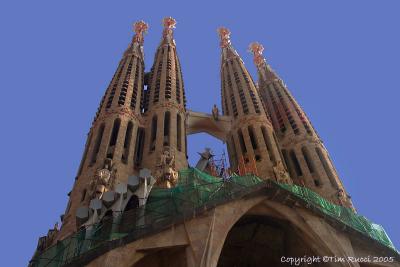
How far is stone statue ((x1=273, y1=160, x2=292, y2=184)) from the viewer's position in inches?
1092

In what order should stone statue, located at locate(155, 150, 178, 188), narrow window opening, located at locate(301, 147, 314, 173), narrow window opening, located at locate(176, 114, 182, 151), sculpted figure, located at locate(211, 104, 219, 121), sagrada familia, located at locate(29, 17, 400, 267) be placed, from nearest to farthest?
1. sagrada familia, located at locate(29, 17, 400, 267)
2. stone statue, located at locate(155, 150, 178, 188)
3. narrow window opening, located at locate(176, 114, 182, 151)
4. narrow window opening, located at locate(301, 147, 314, 173)
5. sculpted figure, located at locate(211, 104, 219, 121)

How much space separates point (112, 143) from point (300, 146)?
13.0 m

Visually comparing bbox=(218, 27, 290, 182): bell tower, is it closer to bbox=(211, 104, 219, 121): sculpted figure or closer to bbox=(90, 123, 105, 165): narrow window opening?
bbox=(211, 104, 219, 121): sculpted figure

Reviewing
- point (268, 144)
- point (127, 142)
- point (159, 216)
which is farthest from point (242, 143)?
point (159, 216)

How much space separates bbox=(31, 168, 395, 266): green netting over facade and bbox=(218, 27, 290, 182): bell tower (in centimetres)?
663

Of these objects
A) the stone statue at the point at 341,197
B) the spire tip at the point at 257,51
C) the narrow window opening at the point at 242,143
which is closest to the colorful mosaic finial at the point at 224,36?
the spire tip at the point at 257,51

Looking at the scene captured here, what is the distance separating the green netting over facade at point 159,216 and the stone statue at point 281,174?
4.65m

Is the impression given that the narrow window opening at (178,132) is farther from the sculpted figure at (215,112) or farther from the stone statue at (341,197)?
the stone statue at (341,197)

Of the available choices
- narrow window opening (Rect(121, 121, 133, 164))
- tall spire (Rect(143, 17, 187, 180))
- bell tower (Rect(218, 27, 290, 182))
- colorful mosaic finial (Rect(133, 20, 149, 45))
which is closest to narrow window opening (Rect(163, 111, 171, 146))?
tall spire (Rect(143, 17, 187, 180))

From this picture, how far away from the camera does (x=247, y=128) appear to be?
35562 mm

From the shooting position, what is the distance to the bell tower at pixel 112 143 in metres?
24.4

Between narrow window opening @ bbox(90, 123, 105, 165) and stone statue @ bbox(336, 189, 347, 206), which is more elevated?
narrow window opening @ bbox(90, 123, 105, 165)

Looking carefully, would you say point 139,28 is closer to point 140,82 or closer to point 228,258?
point 140,82

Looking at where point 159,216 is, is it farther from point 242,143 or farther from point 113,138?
point 242,143
